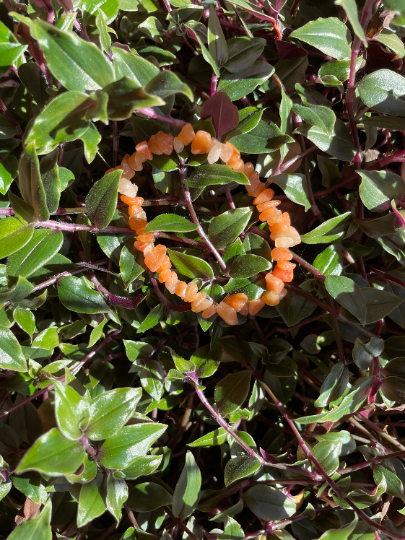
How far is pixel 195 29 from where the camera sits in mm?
730

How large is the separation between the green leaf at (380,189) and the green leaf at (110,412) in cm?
50

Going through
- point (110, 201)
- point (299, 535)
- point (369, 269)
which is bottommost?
point (299, 535)

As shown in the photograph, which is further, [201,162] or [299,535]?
[299,535]

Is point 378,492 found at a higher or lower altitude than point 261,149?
lower

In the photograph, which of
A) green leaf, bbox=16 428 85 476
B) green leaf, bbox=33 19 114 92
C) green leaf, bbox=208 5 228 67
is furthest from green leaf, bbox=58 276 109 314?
green leaf, bbox=208 5 228 67

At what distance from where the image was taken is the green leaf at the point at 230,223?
0.70 m

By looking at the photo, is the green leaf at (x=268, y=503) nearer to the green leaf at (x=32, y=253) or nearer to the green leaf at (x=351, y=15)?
the green leaf at (x=32, y=253)

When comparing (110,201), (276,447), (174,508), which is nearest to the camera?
(110,201)

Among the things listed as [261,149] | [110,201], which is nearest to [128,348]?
[110,201]

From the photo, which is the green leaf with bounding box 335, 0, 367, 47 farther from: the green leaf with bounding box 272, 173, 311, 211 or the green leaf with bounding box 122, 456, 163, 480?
the green leaf with bounding box 122, 456, 163, 480

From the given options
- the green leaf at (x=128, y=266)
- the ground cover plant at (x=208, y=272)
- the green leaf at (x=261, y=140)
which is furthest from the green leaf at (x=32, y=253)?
the green leaf at (x=261, y=140)

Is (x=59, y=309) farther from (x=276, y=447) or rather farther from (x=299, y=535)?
(x=299, y=535)

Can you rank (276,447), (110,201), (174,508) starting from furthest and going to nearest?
(276,447) < (174,508) < (110,201)

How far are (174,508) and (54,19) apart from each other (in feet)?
2.86
